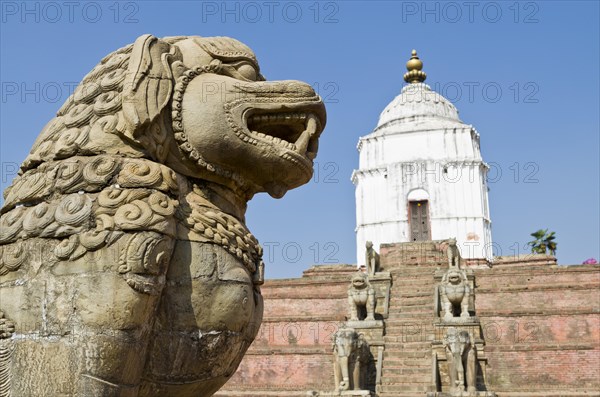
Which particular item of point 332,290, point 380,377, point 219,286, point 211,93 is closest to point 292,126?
point 211,93

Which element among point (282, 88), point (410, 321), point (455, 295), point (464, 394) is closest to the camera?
point (282, 88)

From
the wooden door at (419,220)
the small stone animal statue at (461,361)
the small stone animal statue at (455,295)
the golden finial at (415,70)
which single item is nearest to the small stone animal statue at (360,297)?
the small stone animal statue at (455,295)

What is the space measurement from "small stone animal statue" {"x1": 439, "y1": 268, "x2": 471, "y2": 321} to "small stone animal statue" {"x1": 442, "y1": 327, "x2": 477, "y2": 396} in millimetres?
2274

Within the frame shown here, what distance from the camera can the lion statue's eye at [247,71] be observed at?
13.8 ft

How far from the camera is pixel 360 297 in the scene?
813 inches

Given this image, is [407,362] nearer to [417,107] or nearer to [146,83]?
[146,83]

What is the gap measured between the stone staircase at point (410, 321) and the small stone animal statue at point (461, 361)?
102cm

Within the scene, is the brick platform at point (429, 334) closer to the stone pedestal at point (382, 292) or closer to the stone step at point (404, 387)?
the stone step at point (404, 387)

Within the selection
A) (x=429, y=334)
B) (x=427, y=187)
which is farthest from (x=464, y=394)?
(x=427, y=187)

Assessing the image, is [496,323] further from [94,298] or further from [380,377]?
[94,298]

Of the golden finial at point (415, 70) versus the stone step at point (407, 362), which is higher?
the golden finial at point (415, 70)

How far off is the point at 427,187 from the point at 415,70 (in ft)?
28.4

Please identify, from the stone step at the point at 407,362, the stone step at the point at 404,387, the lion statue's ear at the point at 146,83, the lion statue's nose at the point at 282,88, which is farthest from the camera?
the stone step at the point at 407,362

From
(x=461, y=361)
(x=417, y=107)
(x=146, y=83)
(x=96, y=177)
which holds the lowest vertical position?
(x=461, y=361)
